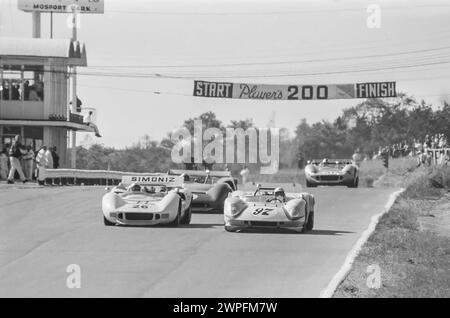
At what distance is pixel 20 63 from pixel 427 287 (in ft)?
98.1

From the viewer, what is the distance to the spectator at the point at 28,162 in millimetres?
30489

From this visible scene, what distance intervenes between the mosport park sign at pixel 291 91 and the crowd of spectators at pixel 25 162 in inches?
605

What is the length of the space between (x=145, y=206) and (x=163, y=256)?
4199mm

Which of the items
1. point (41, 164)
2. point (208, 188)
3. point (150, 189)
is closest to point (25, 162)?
point (41, 164)

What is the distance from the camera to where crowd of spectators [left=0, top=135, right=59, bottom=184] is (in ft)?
95.8

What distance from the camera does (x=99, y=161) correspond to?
62.7 m

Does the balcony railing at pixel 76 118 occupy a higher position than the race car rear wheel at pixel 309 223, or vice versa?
the balcony railing at pixel 76 118

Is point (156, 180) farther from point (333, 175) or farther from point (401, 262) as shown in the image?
point (333, 175)

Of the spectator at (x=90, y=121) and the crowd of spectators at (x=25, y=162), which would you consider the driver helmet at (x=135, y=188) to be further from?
the spectator at (x=90, y=121)

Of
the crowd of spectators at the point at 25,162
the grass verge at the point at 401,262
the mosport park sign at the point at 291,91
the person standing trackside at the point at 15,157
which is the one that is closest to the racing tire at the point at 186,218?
the grass verge at the point at 401,262

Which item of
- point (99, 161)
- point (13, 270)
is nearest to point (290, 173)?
point (99, 161)

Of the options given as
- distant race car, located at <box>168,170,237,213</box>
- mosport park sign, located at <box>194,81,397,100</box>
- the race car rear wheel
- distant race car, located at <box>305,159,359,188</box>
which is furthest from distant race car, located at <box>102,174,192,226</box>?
mosport park sign, located at <box>194,81,397,100</box>
